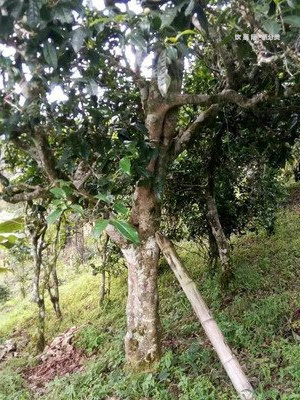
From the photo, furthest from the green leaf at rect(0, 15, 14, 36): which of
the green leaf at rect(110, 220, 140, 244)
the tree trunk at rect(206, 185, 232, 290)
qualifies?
the tree trunk at rect(206, 185, 232, 290)

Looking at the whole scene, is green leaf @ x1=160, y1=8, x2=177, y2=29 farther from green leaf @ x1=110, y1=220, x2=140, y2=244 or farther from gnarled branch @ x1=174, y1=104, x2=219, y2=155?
gnarled branch @ x1=174, y1=104, x2=219, y2=155

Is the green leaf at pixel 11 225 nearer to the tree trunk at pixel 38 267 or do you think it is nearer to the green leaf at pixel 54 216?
the tree trunk at pixel 38 267

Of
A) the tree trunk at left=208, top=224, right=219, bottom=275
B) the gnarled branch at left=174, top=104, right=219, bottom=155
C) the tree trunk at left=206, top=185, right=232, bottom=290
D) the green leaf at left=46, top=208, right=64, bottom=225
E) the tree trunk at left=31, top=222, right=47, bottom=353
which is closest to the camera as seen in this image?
the green leaf at left=46, top=208, right=64, bottom=225

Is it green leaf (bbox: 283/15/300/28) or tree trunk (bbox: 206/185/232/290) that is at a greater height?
green leaf (bbox: 283/15/300/28)

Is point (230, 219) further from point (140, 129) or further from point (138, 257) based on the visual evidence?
point (140, 129)

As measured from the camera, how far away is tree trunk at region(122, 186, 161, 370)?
9.69ft

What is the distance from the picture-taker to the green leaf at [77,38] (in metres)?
1.42

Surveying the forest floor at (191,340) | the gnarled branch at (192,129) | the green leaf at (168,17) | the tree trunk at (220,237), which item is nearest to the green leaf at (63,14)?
the green leaf at (168,17)

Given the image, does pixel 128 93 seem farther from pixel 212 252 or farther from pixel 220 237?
pixel 212 252

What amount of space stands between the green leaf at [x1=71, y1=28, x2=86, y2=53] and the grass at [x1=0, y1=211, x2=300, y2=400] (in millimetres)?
2315

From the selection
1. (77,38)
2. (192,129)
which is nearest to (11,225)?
(192,129)

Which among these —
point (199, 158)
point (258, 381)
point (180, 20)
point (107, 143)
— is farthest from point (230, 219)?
point (180, 20)

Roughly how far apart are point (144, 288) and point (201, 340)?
2.61 ft

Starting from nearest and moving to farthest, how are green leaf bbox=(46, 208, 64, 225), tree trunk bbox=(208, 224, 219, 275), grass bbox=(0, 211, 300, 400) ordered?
1. green leaf bbox=(46, 208, 64, 225)
2. grass bbox=(0, 211, 300, 400)
3. tree trunk bbox=(208, 224, 219, 275)
